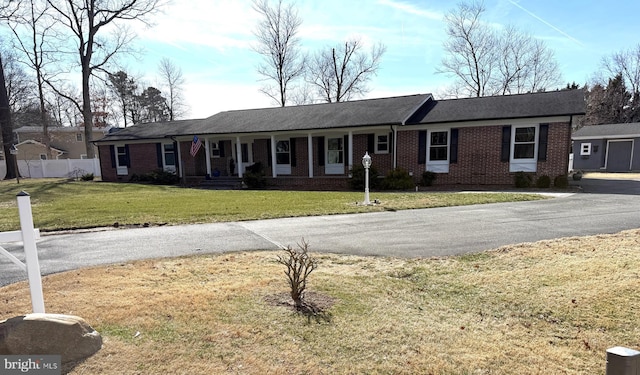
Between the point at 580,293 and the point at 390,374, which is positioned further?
the point at 580,293

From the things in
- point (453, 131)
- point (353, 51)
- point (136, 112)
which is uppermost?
point (353, 51)

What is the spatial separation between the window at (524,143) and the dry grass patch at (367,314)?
11.2 m

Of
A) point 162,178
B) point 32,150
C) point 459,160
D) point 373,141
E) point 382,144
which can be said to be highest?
point 32,150

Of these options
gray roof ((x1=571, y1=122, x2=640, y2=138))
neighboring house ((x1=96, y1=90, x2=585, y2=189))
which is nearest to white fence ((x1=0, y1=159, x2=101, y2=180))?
neighboring house ((x1=96, y1=90, x2=585, y2=189))

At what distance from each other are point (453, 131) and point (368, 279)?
1363 cm

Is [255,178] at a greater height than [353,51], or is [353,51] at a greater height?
[353,51]

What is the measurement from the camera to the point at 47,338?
271 cm

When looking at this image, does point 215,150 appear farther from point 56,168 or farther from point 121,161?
point 56,168

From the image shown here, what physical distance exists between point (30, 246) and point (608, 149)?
3289cm

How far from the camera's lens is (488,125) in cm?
1592

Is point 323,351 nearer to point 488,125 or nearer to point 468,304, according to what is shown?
point 468,304

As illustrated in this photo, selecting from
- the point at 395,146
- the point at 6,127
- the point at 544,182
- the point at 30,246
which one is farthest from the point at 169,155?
the point at 30,246

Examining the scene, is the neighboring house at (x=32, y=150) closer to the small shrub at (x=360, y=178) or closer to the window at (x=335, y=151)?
the window at (x=335, y=151)

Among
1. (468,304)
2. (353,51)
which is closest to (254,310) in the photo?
(468,304)
